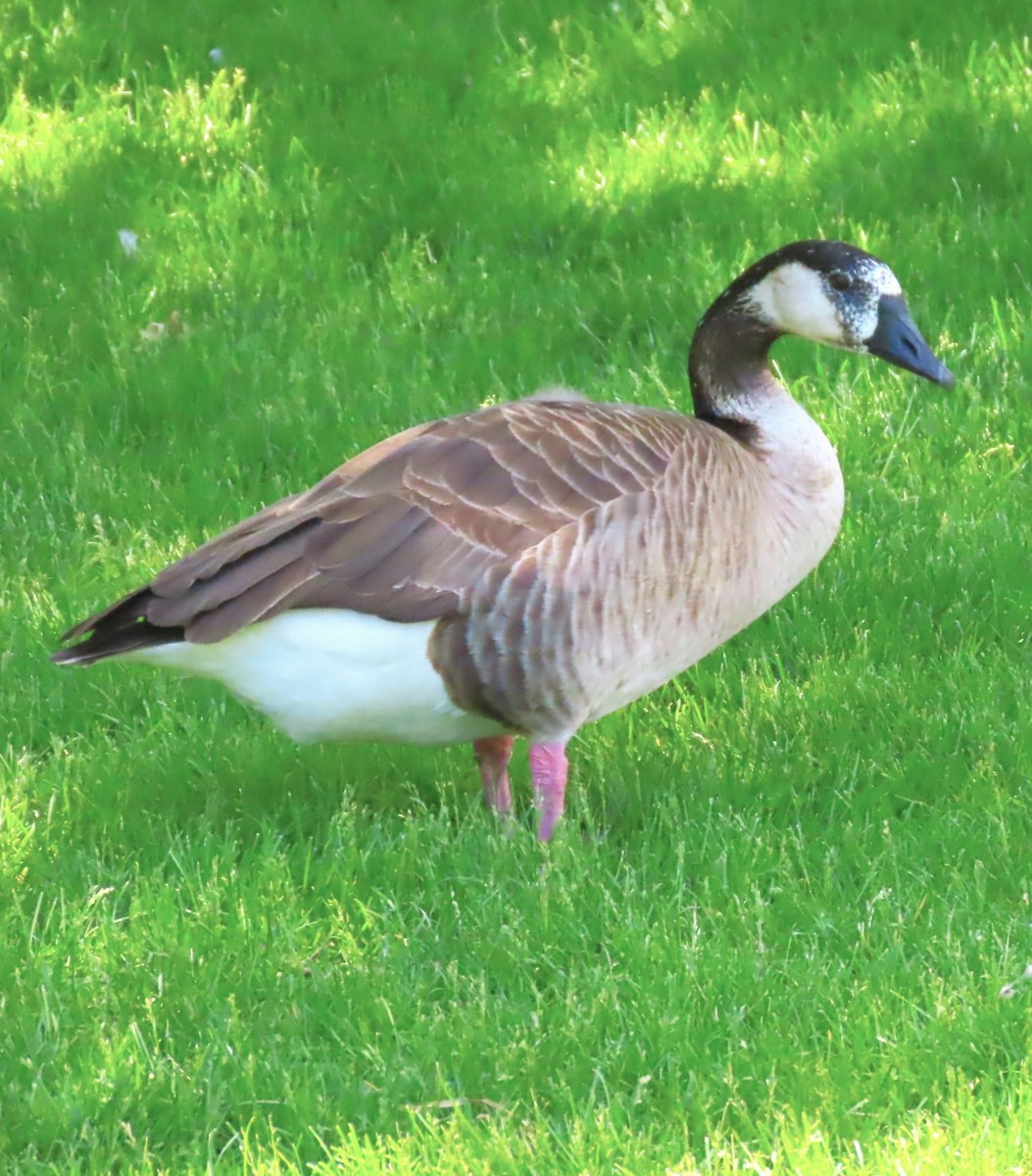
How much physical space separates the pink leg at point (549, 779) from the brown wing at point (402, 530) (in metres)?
0.51

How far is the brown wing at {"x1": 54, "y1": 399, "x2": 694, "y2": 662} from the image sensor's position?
164 inches

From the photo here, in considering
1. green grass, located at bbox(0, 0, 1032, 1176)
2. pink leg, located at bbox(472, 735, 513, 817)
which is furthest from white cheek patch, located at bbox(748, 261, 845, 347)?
pink leg, located at bbox(472, 735, 513, 817)

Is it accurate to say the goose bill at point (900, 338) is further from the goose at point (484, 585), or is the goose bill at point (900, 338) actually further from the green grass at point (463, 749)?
the green grass at point (463, 749)

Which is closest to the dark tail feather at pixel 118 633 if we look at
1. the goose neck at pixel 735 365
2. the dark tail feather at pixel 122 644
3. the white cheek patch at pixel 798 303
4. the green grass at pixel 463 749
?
the dark tail feather at pixel 122 644

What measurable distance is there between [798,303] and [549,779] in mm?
1525

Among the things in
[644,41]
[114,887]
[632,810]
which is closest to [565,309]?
[644,41]

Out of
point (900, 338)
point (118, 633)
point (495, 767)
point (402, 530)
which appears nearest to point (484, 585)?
point (402, 530)

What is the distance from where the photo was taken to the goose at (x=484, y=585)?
4176 millimetres

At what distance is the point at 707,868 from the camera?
417cm

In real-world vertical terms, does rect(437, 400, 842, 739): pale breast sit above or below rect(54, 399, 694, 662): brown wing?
below

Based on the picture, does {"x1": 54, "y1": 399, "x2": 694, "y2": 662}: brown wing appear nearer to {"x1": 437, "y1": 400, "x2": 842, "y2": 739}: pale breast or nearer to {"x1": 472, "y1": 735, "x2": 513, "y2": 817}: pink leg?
{"x1": 437, "y1": 400, "x2": 842, "y2": 739}: pale breast

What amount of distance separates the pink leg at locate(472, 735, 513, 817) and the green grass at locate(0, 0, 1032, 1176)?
0.30ft

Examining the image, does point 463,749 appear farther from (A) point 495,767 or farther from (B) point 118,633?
(B) point 118,633

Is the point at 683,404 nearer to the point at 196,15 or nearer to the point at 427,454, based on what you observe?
the point at 427,454
